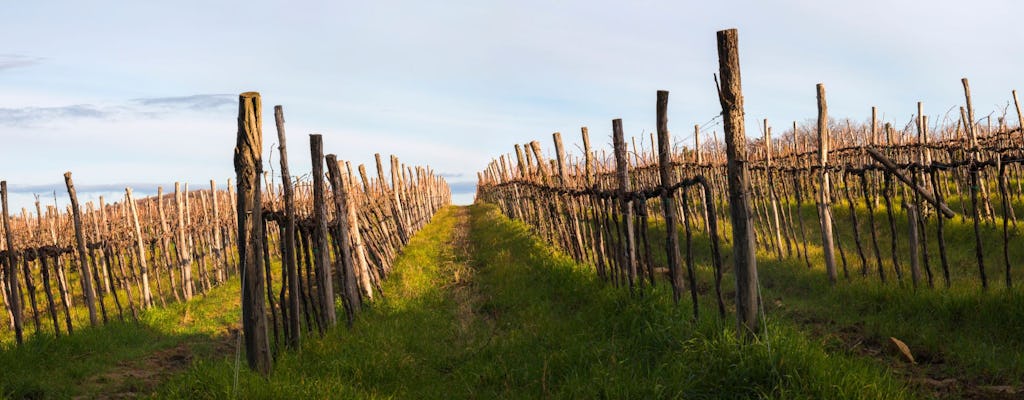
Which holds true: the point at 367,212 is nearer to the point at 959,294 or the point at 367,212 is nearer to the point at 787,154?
the point at 959,294

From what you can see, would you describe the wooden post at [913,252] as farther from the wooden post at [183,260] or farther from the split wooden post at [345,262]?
the wooden post at [183,260]

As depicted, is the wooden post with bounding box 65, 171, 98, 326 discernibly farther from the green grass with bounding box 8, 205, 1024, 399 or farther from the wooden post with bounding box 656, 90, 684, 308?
the wooden post with bounding box 656, 90, 684, 308

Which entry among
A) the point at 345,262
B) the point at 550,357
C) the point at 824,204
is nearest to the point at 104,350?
the point at 345,262

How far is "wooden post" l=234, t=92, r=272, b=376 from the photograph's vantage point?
6539 millimetres

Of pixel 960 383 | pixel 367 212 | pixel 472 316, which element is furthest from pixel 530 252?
pixel 960 383

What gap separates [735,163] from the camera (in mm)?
6145

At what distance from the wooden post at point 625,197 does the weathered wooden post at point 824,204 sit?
301 centimetres

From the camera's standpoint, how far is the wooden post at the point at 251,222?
654 centimetres

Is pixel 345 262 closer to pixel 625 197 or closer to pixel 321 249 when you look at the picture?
pixel 321 249

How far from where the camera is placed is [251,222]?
261 inches

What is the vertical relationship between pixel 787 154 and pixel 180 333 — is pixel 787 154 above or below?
above

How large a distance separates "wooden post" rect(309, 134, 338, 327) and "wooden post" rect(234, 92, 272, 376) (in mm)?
1953

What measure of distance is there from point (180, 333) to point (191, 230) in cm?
714

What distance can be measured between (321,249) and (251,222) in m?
2.34
